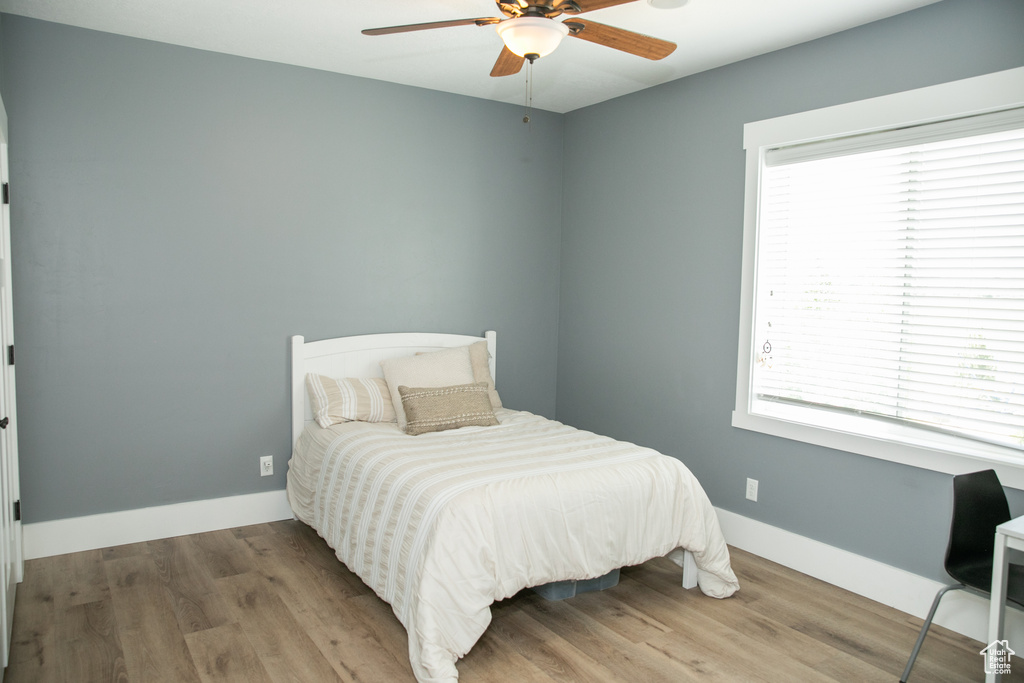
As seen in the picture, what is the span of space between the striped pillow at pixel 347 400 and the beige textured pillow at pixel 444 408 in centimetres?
20

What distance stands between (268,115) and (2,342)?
5.81 ft

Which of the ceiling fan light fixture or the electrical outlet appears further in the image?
the electrical outlet

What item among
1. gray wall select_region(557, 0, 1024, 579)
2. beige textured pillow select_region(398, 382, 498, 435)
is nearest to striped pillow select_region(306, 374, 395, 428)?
beige textured pillow select_region(398, 382, 498, 435)

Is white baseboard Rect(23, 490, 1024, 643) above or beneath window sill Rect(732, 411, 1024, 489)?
beneath

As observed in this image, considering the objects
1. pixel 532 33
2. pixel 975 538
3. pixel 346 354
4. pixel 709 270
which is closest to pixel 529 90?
pixel 709 270

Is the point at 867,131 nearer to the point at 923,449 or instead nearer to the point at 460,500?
the point at 923,449

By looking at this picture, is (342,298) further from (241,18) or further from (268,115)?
(241,18)

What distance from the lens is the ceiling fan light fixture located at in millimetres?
2191

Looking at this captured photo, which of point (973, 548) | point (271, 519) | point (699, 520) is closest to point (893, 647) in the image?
point (973, 548)

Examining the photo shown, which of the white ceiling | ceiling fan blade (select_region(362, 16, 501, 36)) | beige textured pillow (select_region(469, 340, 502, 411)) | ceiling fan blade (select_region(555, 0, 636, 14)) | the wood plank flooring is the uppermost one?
the white ceiling

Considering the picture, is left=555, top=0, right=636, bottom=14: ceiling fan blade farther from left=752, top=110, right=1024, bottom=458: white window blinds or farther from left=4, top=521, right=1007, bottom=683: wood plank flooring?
left=4, top=521, right=1007, bottom=683: wood plank flooring

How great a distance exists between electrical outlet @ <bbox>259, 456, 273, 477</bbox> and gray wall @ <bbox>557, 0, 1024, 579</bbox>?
203 cm

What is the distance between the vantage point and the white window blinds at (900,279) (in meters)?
2.70

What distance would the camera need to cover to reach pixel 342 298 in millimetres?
4082
